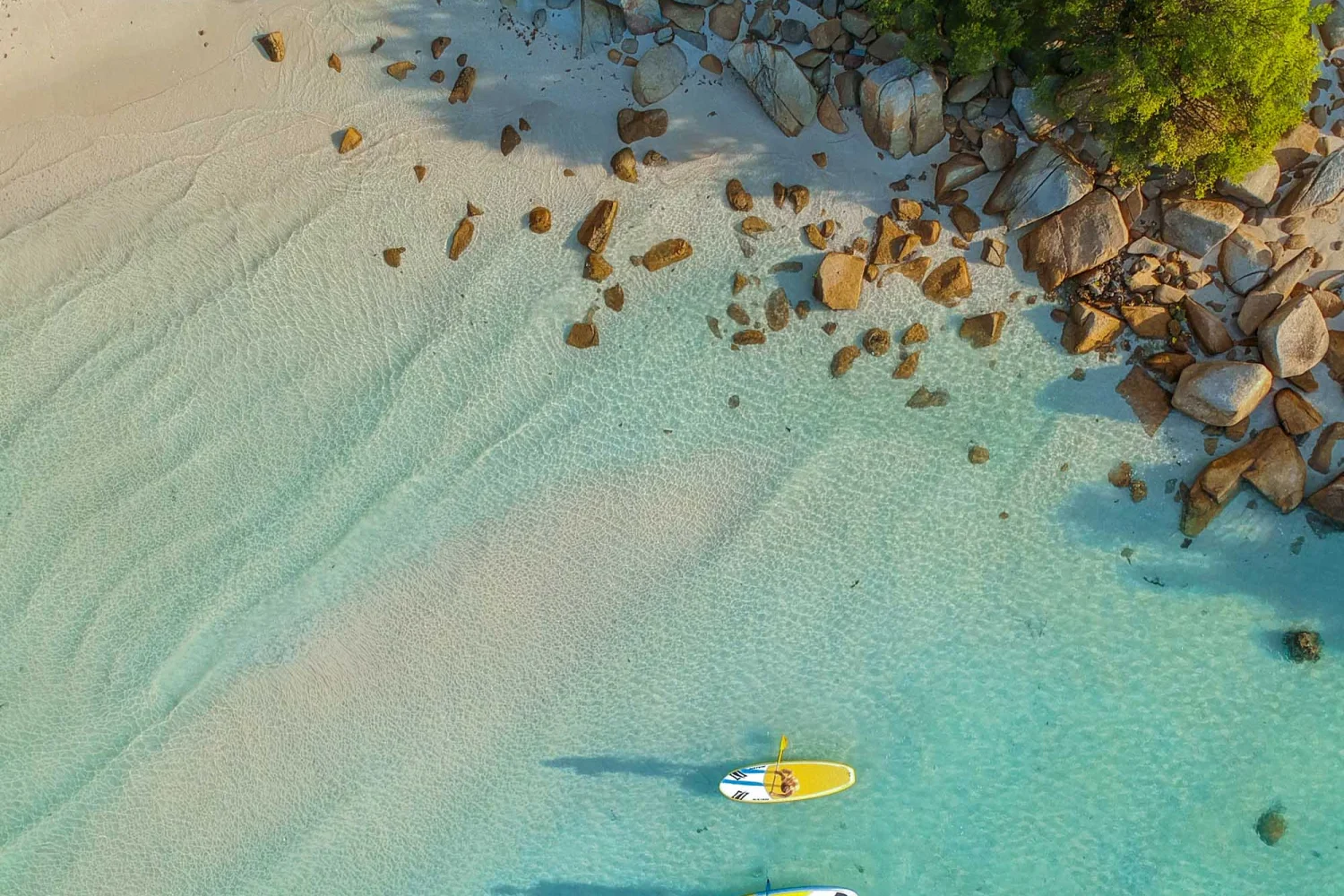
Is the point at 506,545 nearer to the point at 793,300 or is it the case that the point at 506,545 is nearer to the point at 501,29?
the point at 793,300

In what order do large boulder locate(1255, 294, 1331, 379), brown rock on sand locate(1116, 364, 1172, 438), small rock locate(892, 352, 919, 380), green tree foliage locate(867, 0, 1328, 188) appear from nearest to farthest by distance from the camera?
green tree foliage locate(867, 0, 1328, 188), large boulder locate(1255, 294, 1331, 379), brown rock on sand locate(1116, 364, 1172, 438), small rock locate(892, 352, 919, 380)

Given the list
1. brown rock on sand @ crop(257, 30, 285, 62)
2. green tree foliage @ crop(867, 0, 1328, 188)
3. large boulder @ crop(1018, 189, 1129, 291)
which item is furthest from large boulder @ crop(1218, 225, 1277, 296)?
brown rock on sand @ crop(257, 30, 285, 62)

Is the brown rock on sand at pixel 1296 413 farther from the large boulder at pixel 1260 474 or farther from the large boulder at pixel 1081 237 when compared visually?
the large boulder at pixel 1081 237

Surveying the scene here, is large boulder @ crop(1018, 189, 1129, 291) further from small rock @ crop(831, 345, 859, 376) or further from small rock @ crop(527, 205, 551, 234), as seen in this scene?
small rock @ crop(527, 205, 551, 234)

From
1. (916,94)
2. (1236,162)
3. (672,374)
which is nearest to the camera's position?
(1236,162)

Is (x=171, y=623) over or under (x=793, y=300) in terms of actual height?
under

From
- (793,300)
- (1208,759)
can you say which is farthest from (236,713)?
(1208,759)

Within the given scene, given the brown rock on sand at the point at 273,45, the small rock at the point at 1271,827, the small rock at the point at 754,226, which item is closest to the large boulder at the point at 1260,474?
the small rock at the point at 1271,827
